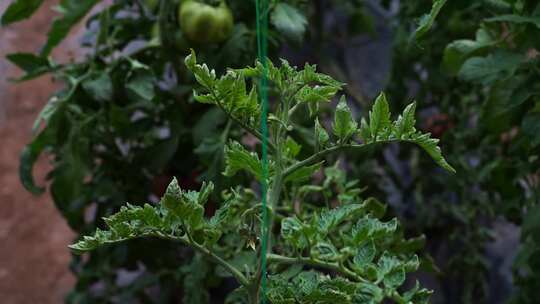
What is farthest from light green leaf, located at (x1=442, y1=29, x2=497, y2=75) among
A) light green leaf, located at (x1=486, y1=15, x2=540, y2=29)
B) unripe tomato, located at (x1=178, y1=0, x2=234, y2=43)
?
unripe tomato, located at (x1=178, y1=0, x2=234, y2=43)

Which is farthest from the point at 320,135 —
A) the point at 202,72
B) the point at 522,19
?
the point at 522,19

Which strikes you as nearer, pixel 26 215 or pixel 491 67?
pixel 491 67

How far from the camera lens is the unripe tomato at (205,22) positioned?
1.25m

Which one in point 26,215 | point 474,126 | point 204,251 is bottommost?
point 26,215

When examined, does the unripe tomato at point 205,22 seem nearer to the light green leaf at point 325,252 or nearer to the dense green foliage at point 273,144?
the dense green foliage at point 273,144

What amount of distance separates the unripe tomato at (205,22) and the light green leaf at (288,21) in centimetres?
8

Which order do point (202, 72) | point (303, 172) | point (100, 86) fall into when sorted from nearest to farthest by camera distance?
point (202, 72), point (303, 172), point (100, 86)

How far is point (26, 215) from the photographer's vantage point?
70.1 inches

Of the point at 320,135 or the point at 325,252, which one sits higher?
the point at 320,135

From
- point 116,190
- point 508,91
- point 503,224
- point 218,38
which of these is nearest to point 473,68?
point 508,91

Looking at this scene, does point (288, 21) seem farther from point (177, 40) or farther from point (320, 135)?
point (320, 135)

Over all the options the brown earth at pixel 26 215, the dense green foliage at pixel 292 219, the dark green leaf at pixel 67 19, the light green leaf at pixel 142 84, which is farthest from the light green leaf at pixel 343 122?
the brown earth at pixel 26 215

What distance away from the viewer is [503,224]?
1.90 m

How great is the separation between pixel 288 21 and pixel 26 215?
83cm
